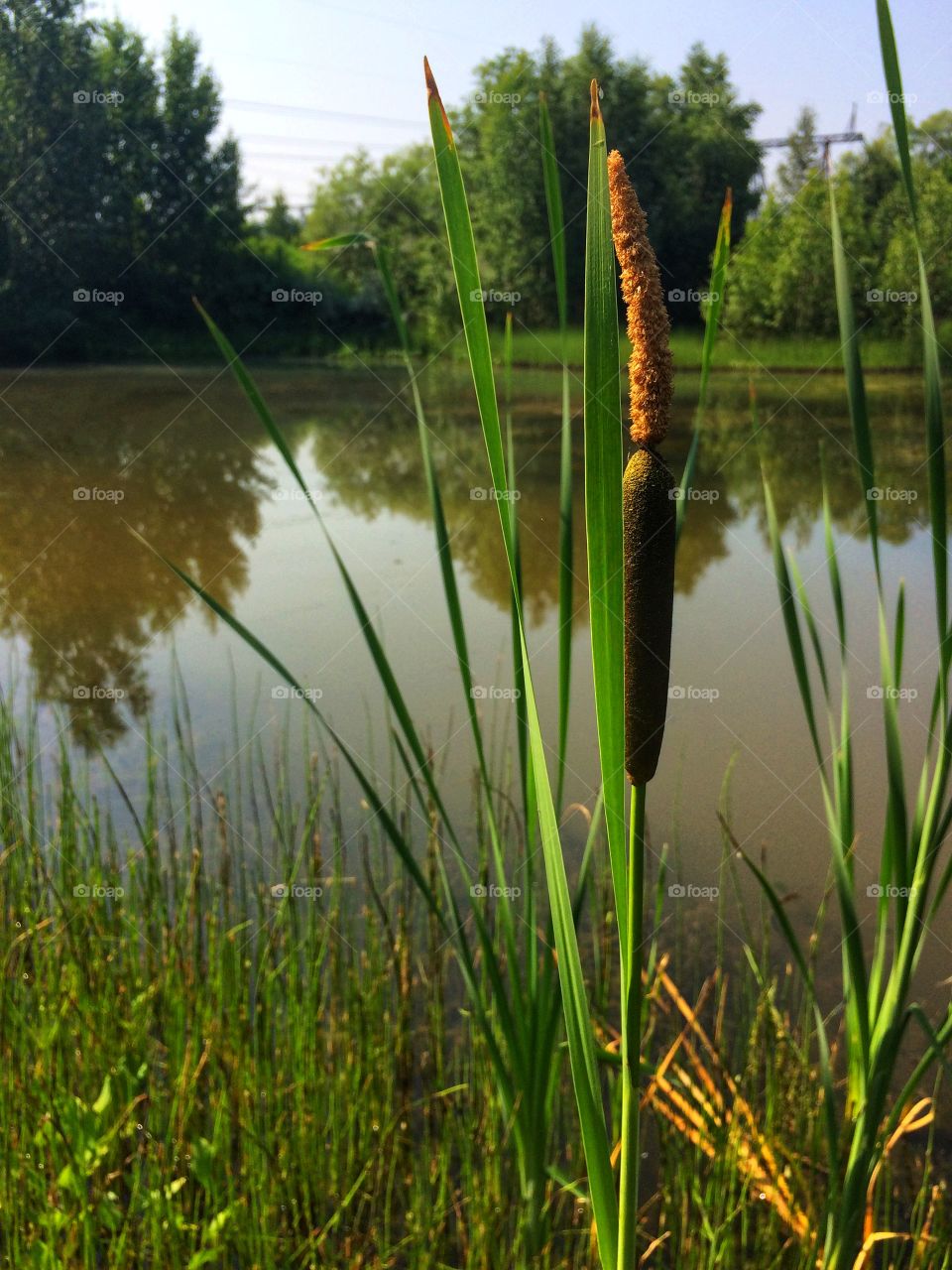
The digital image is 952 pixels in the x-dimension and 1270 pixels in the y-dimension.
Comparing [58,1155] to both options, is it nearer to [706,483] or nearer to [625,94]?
[706,483]

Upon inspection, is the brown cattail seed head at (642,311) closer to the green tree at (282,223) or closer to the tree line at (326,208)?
the tree line at (326,208)

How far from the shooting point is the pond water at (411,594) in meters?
3.52

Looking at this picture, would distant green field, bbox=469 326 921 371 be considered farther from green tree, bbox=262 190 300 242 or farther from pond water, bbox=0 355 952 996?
green tree, bbox=262 190 300 242

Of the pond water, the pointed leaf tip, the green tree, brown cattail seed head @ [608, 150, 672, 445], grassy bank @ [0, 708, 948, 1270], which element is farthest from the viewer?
the green tree

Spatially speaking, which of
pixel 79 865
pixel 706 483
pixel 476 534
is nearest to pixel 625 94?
pixel 706 483

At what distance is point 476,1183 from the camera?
142cm

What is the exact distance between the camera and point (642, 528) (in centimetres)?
46

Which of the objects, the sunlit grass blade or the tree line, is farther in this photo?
the tree line

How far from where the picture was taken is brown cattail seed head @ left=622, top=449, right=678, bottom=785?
1.51 ft

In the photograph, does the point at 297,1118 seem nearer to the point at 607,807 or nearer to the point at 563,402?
the point at 563,402

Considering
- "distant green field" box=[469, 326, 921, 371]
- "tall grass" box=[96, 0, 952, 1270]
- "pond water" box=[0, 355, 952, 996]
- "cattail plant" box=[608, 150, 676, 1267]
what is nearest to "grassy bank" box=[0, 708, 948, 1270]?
"tall grass" box=[96, 0, 952, 1270]

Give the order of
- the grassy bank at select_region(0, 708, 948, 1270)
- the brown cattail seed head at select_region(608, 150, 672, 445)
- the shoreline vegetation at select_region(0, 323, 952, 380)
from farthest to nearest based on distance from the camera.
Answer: the shoreline vegetation at select_region(0, 323, 952, 380), the grassy bank at select_region(0, 708, 948, 1270), the brown cattail seed head at select_region(608, 150, 672, 445)

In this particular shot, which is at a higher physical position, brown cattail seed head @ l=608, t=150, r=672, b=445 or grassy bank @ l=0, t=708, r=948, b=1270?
brown cattail seed head @ l=608, t=150, r=672, b=445

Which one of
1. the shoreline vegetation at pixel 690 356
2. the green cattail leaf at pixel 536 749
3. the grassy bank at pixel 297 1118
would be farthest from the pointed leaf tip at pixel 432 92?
the shoreline vegetation at pixel 690 356
